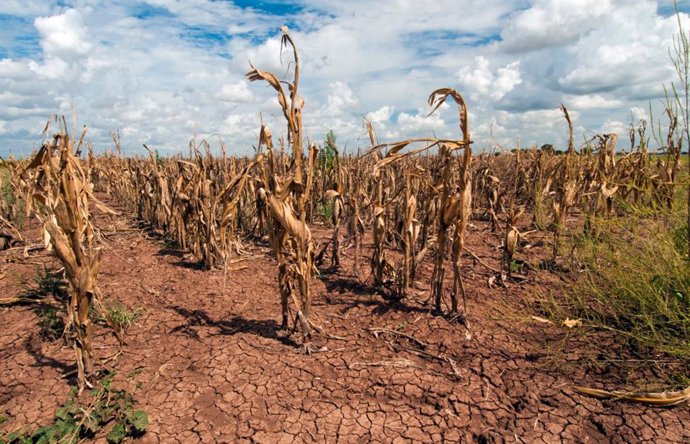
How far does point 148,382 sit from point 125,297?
146 cm

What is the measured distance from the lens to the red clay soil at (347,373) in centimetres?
218

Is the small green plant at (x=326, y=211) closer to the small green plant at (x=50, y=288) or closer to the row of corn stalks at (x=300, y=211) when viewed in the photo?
the row of corn stalks at (x=300, y=211)

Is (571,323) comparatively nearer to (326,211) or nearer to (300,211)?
(300,211)

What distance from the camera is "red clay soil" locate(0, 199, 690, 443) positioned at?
86.0 inches

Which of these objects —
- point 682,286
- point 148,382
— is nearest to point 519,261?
point 682,286

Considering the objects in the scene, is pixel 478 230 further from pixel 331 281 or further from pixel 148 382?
pixel 148 382

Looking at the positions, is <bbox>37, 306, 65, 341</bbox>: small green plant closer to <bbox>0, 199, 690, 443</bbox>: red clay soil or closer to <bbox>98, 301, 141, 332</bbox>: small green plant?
<bbox>0, 199, 690, 443</bbox>: red clay soil

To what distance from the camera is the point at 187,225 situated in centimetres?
486

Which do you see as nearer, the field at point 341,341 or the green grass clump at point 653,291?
the field at point 341,341

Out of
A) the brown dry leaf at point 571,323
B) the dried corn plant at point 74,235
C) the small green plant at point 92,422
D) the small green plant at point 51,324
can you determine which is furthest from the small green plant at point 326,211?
the small green plant at point 92,422

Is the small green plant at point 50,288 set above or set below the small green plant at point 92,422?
above

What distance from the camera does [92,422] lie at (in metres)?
2.13

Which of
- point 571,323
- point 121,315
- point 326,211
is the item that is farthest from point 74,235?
point 326,211

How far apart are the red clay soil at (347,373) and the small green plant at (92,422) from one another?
10cm
